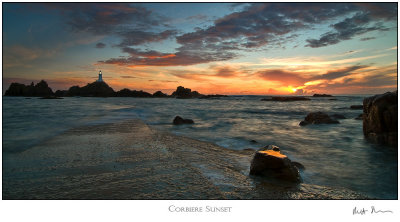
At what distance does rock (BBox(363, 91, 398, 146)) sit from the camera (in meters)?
6.23

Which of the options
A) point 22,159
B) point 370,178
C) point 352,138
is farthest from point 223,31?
point 352,138

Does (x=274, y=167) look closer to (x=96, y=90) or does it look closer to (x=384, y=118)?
(x=384, y=118)

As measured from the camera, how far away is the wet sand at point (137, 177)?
3.07 meters

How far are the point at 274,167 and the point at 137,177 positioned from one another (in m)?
2.32

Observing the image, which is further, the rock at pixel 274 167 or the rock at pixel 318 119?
the rock at pixel 318 119

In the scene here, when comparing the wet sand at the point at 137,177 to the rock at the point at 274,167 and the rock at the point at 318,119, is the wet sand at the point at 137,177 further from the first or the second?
the rock at the point at 318,119

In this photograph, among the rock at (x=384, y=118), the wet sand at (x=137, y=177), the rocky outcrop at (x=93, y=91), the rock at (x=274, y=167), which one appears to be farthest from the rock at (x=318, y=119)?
the rocky outcrop at (x=93, y=91)

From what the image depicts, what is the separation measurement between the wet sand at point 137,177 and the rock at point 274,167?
0.17 metres

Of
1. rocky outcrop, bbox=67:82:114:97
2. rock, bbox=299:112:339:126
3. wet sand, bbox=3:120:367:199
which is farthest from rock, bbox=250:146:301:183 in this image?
rocky outcrop, bbox=67:82:114:97

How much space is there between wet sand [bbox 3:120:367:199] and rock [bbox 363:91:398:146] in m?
4.25

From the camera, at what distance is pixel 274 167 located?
12.2 ft

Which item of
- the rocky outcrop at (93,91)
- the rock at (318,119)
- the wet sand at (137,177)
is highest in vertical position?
the rocky outcrop at (93,91)

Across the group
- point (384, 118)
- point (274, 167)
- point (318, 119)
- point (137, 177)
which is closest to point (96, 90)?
point (318, 119)
